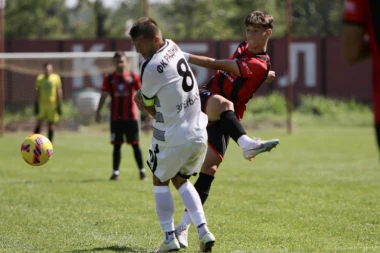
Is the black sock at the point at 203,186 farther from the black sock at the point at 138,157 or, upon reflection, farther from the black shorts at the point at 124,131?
the black shorts at the point at 124,131

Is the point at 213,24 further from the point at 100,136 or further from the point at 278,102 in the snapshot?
the point at 100,136

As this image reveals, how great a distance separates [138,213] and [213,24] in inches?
1526

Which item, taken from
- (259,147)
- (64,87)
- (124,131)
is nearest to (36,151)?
(259,147)

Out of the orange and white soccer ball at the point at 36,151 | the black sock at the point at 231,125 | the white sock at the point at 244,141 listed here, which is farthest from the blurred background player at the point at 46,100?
the white sock at the point at 244,141

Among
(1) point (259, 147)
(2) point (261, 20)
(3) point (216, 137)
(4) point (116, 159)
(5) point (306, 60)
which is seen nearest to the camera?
(1) point (259, 147)

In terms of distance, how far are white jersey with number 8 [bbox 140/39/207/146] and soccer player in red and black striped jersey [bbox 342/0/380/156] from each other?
1799 millimetres

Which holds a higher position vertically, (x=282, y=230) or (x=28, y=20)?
(x=28, y=20)

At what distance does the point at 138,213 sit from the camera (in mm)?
8805

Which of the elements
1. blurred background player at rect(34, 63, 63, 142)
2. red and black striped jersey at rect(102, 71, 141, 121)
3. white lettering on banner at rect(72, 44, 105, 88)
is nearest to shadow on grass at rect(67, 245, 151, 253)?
red and black striped jersey at rect(102, 71, 141, 121)

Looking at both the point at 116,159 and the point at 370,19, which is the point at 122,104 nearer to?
the point at 116,159

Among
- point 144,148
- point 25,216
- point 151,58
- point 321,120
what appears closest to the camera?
point 151,58

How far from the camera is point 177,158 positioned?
611 cm

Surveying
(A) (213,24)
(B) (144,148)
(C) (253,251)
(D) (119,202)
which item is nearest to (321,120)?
(B) (144,148)

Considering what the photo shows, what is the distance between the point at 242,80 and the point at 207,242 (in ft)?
5.75
